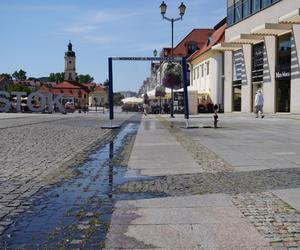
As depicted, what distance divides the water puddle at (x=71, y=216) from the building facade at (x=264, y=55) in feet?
85.4

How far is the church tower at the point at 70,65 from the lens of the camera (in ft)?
552

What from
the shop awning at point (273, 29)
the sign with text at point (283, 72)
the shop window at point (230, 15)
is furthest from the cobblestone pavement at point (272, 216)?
the shop window at point (230, 15)

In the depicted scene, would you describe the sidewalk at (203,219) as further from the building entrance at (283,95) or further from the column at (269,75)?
the column at (269,75)

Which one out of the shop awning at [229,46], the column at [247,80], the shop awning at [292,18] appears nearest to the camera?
the shop awning at [292,18]

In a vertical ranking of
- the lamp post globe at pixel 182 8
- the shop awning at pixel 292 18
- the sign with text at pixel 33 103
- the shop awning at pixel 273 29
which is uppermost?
the lamp post globe at pixel 182 8

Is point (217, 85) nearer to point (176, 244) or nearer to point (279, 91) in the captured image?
point (279, 91)

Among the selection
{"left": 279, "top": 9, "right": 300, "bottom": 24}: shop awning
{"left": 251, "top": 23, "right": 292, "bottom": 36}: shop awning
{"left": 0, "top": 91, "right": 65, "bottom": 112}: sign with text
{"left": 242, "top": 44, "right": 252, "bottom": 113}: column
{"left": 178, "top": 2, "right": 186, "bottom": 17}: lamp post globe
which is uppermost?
{"left": 178, "top": 2, "right": 186, "bottom": 17}: lamp post globe

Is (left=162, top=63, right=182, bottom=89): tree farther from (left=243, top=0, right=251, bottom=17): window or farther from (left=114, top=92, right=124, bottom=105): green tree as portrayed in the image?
(left=114, top=92, right=124, bottom=105): green tree

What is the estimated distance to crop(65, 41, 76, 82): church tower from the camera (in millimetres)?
168250

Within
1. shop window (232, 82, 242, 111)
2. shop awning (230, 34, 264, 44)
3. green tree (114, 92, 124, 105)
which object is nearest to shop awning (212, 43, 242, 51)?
shop awning (230, 34, 264, 44)

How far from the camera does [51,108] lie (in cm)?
7088

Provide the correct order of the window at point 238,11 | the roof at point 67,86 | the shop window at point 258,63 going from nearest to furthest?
the shop window at point 258,63 → the window at point 238,11 → the roof at point 67,86

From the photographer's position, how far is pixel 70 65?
173 meters

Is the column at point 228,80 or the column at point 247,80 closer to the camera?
the column at point 247,80
